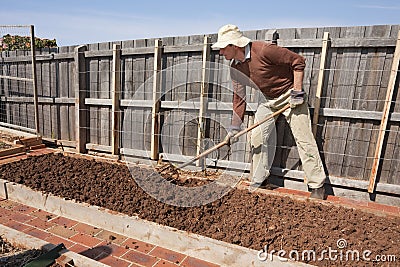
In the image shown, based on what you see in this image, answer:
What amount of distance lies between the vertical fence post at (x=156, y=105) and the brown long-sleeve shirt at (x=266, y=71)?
4.04 ft

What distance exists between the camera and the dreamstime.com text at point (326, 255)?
2125 mm

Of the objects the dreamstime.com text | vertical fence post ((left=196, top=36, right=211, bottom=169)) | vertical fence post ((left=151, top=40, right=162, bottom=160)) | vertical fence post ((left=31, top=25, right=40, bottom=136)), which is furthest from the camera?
vertical fence post ((left=31, top=25, right=40, bottom=136))

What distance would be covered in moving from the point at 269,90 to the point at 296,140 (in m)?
0.67

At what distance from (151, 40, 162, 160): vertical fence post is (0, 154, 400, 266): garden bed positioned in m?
0.74

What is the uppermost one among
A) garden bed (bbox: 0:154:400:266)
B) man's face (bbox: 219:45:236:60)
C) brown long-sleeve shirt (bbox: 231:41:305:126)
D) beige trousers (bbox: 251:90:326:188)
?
man's face (bbox: 219:45:236:60)

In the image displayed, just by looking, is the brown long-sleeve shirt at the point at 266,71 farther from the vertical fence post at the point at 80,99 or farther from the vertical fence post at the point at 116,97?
the vertical fence post at the point at 80,99

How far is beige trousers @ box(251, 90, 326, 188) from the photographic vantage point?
10.7 ft

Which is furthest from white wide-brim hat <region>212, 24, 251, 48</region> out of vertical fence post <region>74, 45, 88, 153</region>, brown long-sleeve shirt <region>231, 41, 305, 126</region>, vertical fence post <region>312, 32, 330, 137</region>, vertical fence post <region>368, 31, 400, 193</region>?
vertical fence post <region>74, 45, 88, 153</region>

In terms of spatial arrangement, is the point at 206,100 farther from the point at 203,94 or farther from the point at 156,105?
the point at 156,105

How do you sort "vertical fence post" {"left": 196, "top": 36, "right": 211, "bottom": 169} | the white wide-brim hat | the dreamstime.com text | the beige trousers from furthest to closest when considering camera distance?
"vertical fence post" {"left": 196, "top": 36, "right": 211, "bottom": 169} < the beige trousers < the white wide-brim hat < the dreamstime.com text

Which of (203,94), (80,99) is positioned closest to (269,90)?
(203,94)

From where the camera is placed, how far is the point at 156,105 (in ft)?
14.0

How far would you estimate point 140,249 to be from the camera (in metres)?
2.43

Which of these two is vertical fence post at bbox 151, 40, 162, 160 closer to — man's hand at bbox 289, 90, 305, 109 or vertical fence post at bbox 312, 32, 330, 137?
man's hand at bbox 289, 90, 305, 109
